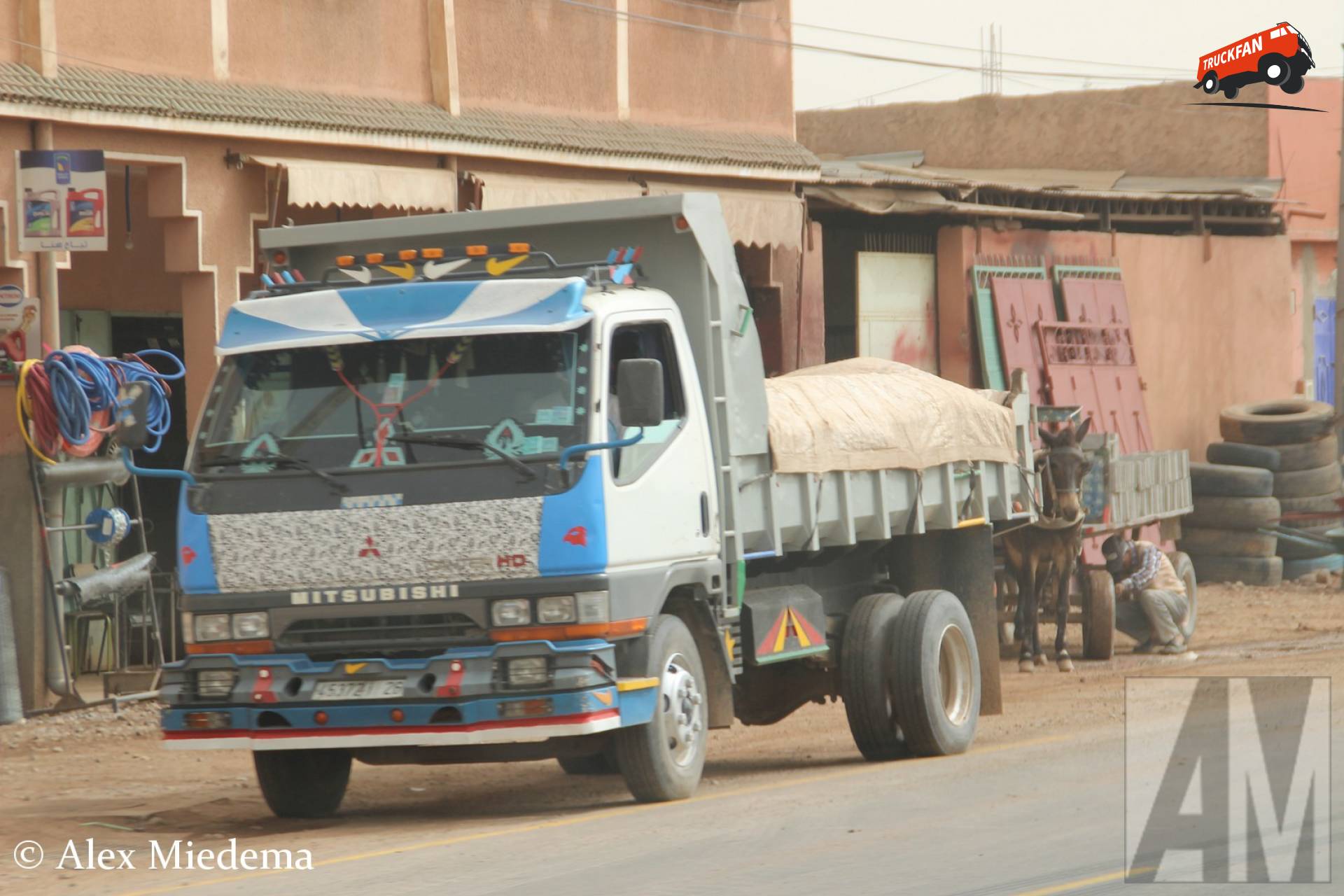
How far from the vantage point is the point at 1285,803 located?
29.1ft

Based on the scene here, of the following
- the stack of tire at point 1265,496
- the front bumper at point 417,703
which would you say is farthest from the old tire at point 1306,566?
the front bumper at point 417,703

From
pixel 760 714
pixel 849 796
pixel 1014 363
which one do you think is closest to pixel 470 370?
pixel 849 796

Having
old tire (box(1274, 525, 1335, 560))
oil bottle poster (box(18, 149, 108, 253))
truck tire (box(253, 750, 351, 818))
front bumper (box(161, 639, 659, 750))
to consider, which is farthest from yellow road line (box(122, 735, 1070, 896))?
old tire (box(1274, 525, 1335, 560))

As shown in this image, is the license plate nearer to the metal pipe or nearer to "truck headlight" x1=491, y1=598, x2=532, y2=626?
"truck headlight" x1=491, y1=598, x2=532, y2=626

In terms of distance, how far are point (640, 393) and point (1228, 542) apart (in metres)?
17.8

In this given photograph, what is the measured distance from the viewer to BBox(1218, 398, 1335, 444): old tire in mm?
25516

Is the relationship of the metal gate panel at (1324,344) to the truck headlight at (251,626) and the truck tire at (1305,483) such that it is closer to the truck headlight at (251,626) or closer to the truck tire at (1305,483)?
the truck tire at (1305,483)

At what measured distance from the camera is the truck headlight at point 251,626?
8.95m

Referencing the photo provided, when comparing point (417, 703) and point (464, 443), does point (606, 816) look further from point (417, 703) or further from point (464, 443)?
point (464, 443)

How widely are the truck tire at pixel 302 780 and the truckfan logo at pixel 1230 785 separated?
3.96m

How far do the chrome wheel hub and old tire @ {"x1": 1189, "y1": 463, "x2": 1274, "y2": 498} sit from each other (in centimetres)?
1642

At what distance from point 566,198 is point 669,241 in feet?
27.7

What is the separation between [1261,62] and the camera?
30422 mm

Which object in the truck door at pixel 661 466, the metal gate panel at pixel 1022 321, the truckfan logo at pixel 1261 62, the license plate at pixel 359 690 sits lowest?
the license plate at pixel 359 690
